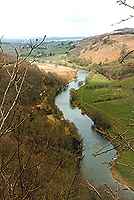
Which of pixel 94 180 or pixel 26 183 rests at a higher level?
pixel 26 183

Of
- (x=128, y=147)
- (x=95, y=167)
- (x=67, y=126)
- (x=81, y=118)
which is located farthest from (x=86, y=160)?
(x=128, y=147)

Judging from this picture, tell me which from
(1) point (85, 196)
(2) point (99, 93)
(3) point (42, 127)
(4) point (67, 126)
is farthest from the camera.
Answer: (2) point (99, 93)

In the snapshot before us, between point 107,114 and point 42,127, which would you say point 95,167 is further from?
point 107,114

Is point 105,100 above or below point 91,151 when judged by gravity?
below

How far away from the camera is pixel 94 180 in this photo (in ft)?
68.6

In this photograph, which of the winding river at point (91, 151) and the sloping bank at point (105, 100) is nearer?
the winding river at point (91, 151)

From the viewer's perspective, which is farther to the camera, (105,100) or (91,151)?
(105,100)

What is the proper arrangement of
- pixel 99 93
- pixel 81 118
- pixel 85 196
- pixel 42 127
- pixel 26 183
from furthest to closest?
pixel 99 93, pixel 81 118, pixel 42 127, pixel 85 196, pixel 26 183

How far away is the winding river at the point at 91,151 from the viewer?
812 inches

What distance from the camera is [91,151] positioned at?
78.9ft

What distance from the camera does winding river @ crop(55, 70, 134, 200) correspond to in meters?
20.6

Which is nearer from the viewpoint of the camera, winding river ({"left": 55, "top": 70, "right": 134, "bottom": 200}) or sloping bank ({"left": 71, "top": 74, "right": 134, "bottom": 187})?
winding river ({"left": 55, "top": 70, "right": 134, "bottom": 200})

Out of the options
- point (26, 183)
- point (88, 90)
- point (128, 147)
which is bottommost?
point (88, 90)

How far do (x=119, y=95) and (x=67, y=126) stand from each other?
13.5 meters
